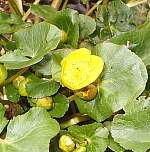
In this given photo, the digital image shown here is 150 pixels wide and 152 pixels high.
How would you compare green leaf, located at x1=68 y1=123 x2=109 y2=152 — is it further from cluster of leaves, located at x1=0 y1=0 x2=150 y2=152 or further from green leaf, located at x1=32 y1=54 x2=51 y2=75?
green leaf, located at x1=32 y1=54 x2=51 y2=75

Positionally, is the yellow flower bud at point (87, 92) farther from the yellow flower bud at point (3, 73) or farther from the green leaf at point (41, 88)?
the yellow flower bud at point (3, 73)

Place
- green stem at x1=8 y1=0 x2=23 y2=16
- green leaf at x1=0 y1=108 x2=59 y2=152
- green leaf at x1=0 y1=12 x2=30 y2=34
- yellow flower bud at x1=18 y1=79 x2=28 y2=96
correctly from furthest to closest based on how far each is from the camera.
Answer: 1. green stem at x1=8 y1=0 x2=23 y2=16
2. green leaf at x1=0 y1=12 x2=30 y2=34
3. yellow flower bud at x1=18 y1=79 x2=28 y2=96
4. green leaf at x1=0 y1=108 x2=59 y2=152

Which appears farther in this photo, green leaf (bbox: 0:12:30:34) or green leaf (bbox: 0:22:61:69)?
green leaf (bbox: 0:12:30:34)

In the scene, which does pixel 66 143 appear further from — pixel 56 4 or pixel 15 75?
pixel 56 4

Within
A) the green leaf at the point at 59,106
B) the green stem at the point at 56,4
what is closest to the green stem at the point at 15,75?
the green leaf at the point at 59,106

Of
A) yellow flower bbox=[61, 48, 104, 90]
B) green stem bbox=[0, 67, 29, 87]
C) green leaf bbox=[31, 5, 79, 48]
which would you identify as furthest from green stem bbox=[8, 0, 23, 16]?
yellow flower bbox=[61, 48, 104, 90]

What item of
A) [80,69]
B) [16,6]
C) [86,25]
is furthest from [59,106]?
[16,6]

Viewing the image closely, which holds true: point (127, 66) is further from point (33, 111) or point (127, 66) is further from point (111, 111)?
point (33, 111)
